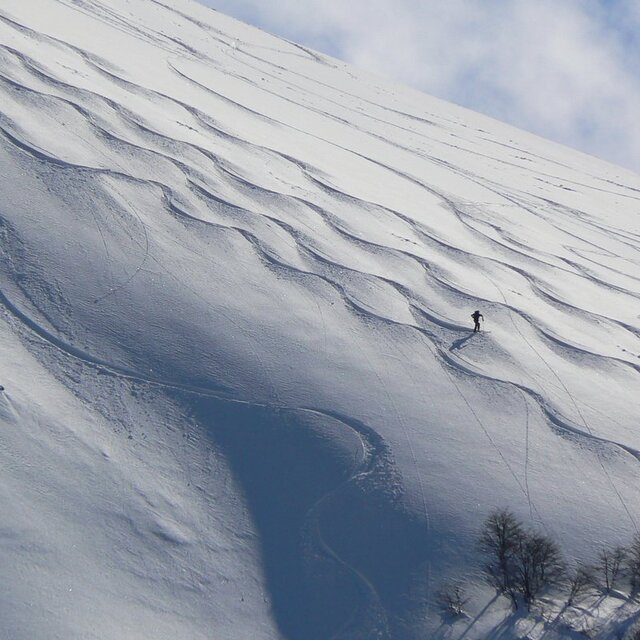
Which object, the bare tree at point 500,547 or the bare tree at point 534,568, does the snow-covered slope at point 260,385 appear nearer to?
the bare tree at point 500,547

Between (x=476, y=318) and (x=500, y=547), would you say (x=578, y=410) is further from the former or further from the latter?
(x=500, y=547)

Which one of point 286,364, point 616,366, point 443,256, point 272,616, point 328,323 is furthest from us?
point 443,256

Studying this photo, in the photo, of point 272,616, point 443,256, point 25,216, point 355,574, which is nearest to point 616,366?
point 443,256

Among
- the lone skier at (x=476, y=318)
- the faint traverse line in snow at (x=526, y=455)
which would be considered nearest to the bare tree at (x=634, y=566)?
the faint traverse line in snow at (x=526, y=455)

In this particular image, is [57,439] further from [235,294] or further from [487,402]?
[487,402]

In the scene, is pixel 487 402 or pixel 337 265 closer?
pixel 487 402

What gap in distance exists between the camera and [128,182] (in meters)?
25.8

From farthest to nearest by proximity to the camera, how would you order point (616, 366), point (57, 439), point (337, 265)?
1. point (337, 265)
2. point (616, 366)
3. point (57, 439)

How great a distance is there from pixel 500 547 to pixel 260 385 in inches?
270

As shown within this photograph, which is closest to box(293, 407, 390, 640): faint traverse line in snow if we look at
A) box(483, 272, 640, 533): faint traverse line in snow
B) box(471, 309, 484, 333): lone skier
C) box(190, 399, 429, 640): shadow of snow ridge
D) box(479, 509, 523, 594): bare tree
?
box(190, 399, 429, 640): shadow of snow ridge

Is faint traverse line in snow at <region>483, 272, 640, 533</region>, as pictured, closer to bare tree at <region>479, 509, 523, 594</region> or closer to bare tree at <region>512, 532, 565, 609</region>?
bare tree at <region>512, 532, 565, 609</region>

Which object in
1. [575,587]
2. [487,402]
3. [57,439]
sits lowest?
[575,587]

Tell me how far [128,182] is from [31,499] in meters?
14.1

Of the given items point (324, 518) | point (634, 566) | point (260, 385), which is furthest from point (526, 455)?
point (260, 385)
